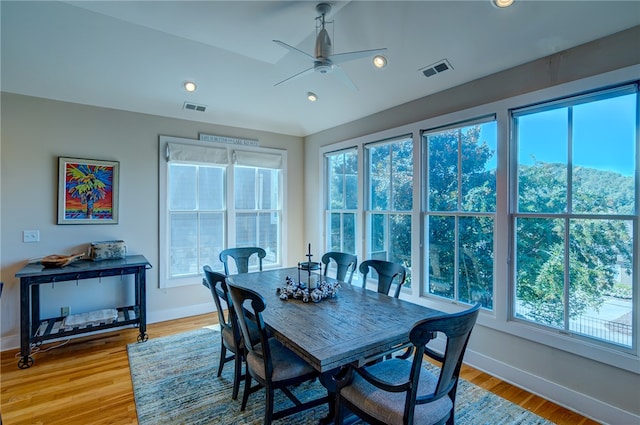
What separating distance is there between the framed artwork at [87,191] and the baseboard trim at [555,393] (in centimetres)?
441

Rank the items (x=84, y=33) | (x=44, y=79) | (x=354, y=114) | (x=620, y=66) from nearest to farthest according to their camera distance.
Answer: (x=620, y=66)
(x=84, y=33)
(x=44, y=79)
(x=354, y=114)

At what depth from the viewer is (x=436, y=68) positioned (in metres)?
3.01

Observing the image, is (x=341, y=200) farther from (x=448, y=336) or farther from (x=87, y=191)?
(x=448, y=336)

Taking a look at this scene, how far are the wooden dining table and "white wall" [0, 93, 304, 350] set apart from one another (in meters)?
2.30

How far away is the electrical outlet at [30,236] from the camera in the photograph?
3.38 meters

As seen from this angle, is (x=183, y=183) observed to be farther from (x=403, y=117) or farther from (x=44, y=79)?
(x=403, y=117)

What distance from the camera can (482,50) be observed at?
2.65m

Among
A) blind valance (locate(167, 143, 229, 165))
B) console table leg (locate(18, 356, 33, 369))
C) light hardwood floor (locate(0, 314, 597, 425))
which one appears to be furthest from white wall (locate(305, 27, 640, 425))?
console table leg (locate(18, 356, 33, 369))

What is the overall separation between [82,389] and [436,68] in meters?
4.32

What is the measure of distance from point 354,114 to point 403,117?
814 mm

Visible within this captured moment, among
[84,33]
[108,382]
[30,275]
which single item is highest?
[84,33]

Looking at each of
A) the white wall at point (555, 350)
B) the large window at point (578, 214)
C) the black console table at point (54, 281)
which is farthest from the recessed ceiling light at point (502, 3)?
the black console table at point (54, 281)

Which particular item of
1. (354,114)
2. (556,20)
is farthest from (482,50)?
(354,114)

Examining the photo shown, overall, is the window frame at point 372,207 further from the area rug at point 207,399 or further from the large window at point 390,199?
the area rug at point 207,399
